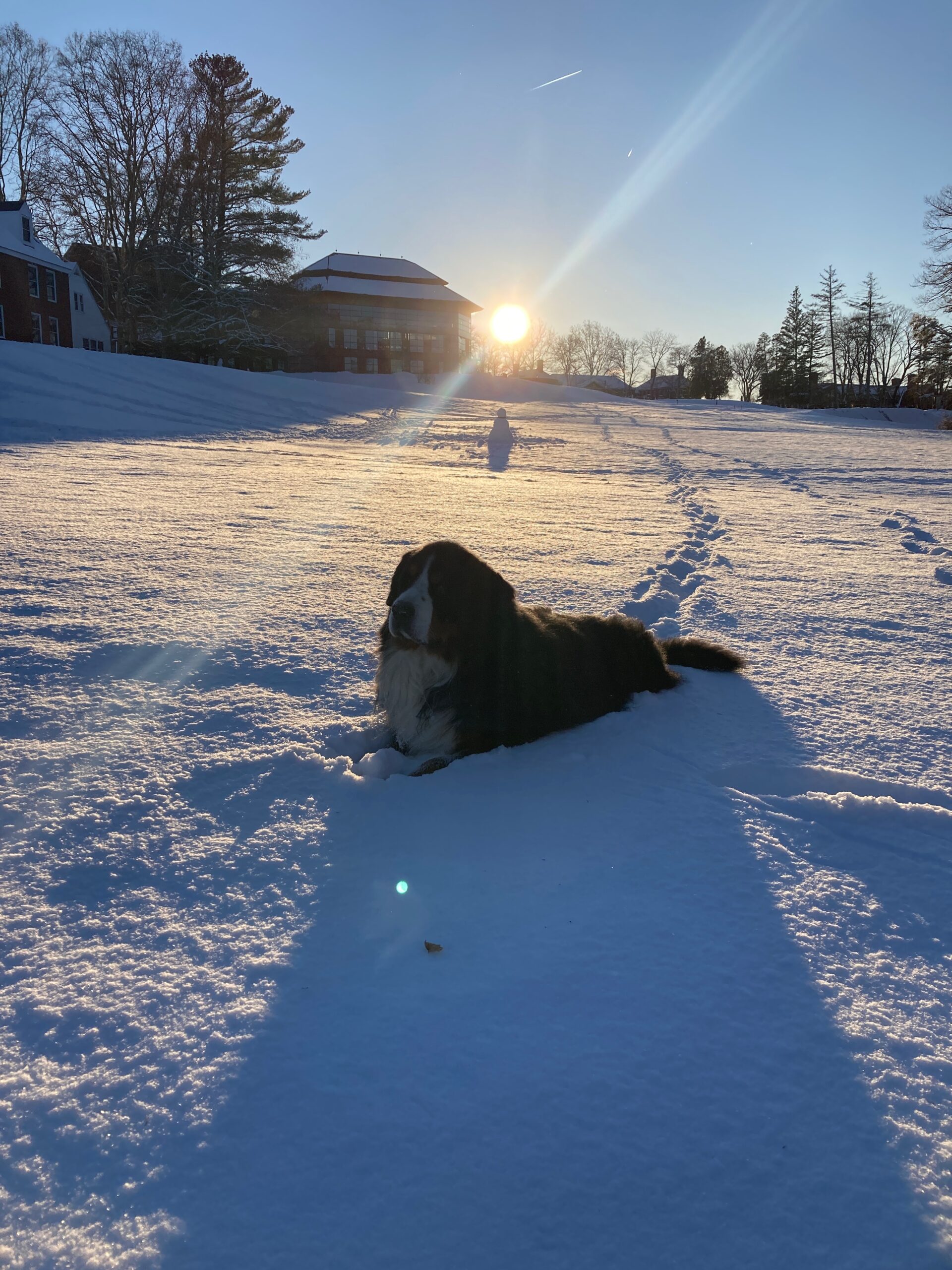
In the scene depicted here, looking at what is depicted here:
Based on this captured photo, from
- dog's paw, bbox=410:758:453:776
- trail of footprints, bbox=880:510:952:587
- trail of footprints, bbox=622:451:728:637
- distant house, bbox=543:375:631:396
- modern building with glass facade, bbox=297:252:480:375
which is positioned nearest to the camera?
dog's paw, bbox=410:758:453:776

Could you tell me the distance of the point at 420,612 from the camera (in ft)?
10.3

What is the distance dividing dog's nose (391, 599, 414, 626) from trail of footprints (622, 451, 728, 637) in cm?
221

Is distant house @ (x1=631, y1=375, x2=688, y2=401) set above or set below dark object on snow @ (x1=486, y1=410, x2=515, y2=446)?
above

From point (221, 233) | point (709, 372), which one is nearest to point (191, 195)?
point (221, 233)

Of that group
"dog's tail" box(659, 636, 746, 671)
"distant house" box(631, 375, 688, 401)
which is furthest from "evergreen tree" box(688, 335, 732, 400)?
"dog's tail" box(659, 636, 746, 671)

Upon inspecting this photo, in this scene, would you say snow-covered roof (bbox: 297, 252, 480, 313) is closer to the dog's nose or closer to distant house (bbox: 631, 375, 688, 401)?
distant house (bbox: 631, 375, 688, 401)

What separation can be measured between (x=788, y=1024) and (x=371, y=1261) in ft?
3.27

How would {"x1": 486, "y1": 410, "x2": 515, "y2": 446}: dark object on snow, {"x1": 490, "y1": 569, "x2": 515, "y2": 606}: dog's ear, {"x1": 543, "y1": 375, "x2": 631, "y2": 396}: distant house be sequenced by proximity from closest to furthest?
{"x1": 490, "y1": 569, "x2": 515, "y2": 606}: dog's ear, {"x1": 486, "y1": 410, "x2": 515, "y2": 446}: dark object on snow, {"x1": 543, "y1": 375, "x2": 631, "y2": 396}: distant house

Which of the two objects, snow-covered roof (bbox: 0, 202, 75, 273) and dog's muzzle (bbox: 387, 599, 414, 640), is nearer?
dog's muzzle (bbox: 387, 599, 414, 640)

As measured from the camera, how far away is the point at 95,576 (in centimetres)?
489

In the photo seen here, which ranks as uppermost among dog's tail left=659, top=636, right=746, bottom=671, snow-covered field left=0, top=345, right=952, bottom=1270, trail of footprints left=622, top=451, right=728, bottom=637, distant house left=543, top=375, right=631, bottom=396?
distant house left=543, top=375, right=631, bottom=396

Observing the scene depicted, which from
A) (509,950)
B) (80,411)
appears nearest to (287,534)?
(509,950)

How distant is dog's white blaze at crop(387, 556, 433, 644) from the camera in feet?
10.3

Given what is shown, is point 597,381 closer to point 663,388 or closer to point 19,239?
point 663,388
